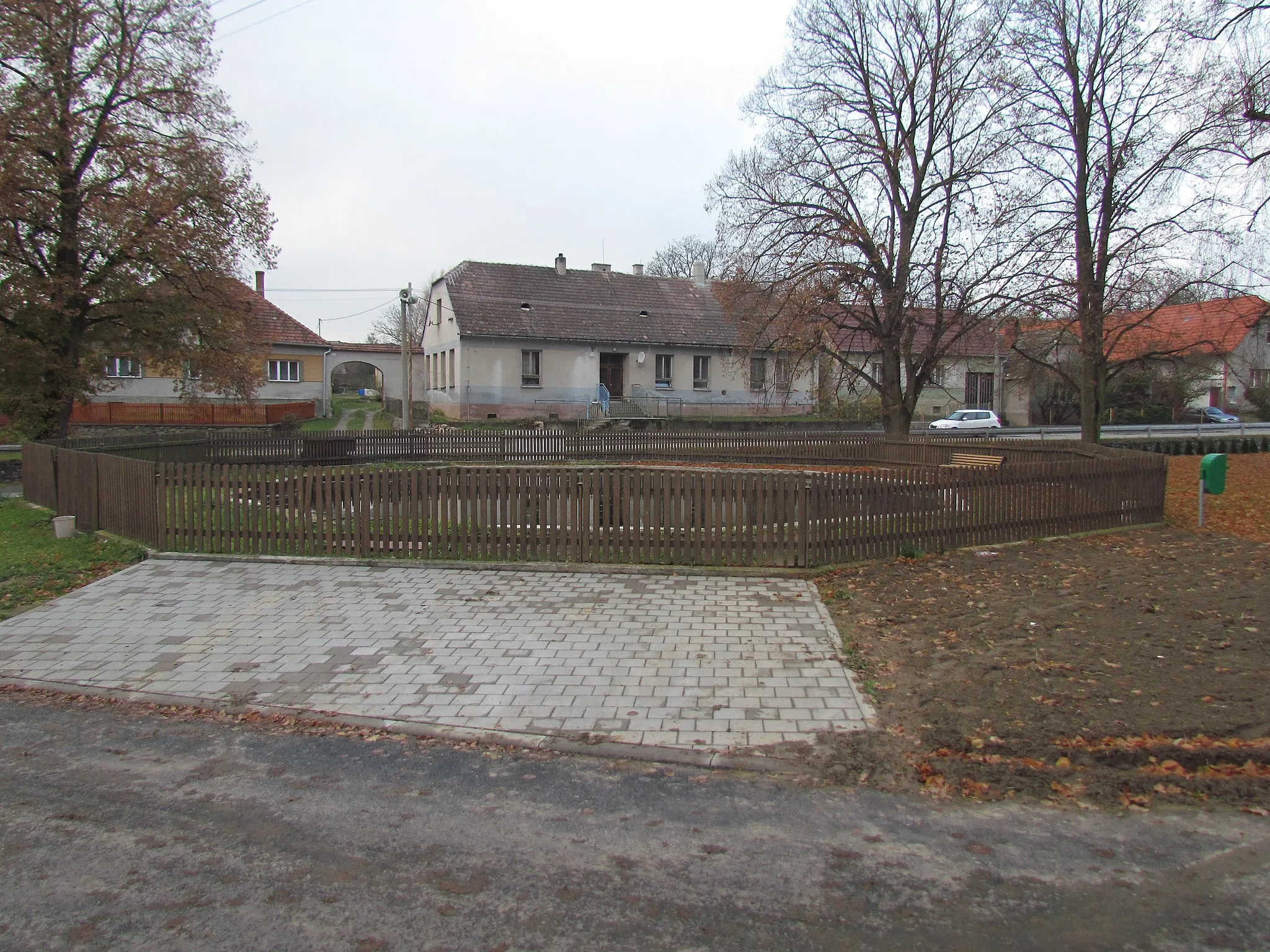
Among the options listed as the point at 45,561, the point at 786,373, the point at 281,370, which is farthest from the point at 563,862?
the point at 281,370

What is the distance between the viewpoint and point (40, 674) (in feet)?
20.9

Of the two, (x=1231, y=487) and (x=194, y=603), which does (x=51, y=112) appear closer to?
(x=194, y=603)

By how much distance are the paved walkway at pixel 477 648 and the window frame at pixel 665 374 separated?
35198 mm

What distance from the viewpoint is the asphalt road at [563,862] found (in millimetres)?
3227

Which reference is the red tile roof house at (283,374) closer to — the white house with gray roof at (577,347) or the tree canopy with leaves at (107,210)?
the white house with gray roof at (577,347)

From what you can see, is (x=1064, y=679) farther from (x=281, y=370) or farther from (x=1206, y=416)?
(x=1206, y=416)

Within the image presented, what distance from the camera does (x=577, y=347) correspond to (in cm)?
4216

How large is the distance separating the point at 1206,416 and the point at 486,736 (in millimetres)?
53643

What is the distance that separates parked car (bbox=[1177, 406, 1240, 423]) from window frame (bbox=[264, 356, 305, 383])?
48.4 meters

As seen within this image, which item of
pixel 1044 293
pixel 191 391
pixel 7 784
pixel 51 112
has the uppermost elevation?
pixel 51 112

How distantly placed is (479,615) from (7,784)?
3.75m

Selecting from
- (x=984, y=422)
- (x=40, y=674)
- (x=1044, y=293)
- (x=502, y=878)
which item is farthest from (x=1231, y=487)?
(x=984, y=422)

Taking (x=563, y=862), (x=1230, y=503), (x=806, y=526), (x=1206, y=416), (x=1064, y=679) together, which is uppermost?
(x=1206, y=416)

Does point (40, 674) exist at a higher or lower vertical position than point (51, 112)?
lower
